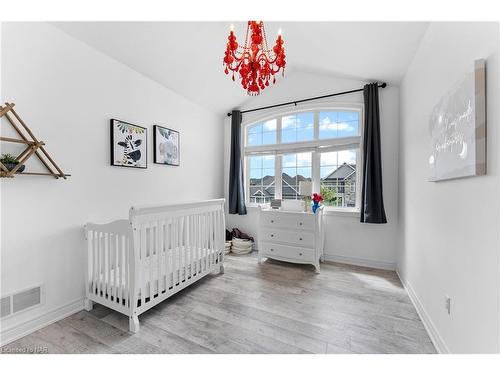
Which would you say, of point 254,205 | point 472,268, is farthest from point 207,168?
point 472,268

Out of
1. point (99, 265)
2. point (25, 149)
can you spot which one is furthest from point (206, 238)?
point (25, 149)

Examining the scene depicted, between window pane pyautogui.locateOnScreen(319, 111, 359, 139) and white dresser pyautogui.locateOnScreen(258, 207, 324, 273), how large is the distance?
112cm

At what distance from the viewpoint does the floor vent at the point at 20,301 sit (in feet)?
4.79

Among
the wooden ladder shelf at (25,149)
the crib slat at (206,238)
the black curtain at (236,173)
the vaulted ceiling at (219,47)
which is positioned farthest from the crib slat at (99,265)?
the black curtain at (236,173)

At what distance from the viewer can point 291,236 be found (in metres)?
2.78

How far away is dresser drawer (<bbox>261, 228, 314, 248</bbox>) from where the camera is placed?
8.82 feet

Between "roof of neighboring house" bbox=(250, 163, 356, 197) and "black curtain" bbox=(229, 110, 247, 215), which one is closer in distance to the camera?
"roof of neighboring house" bbox=(250, 163, 356, 197)

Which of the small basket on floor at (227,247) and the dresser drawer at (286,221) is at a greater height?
the dresser drawer at (286,221)

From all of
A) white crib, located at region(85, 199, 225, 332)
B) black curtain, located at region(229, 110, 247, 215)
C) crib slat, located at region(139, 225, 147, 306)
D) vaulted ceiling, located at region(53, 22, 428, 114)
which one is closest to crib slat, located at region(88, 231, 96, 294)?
white crib, located at region(85, 199, 225, 332)

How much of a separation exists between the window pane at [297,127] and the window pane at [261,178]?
418mm

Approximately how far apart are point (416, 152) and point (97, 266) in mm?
2928

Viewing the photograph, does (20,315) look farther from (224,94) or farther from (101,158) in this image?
(224,94)

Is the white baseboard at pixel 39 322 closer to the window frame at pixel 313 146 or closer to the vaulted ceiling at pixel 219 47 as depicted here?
the vaulted ceiling at pixel 219 47

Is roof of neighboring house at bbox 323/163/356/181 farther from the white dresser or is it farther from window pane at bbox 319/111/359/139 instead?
the white dresser
